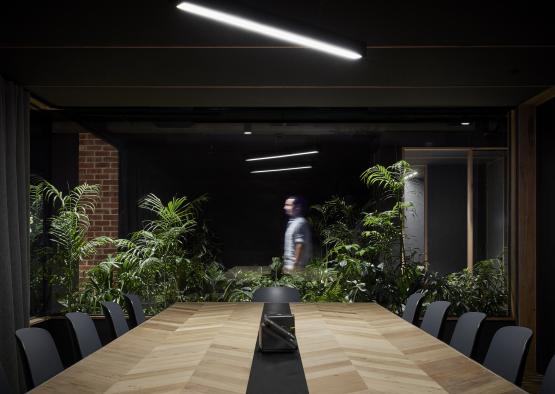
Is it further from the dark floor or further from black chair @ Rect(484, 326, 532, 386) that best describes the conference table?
the dark floor

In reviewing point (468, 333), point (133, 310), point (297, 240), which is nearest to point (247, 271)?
point (297, 240)

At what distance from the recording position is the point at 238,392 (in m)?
2.23

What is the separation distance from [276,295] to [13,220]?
242 cm

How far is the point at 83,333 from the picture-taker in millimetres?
3461

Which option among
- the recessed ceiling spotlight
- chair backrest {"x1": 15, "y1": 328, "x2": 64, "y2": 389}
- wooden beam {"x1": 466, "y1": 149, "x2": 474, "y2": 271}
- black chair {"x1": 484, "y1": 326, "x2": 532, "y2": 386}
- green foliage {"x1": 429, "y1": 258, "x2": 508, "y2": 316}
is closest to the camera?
chair backrest {"x1": 15, "y1": 328, "x2": 64, "y2": 389}

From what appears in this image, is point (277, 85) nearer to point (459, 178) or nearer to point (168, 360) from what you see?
point (459, 178)

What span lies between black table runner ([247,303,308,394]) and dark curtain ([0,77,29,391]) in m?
2.68

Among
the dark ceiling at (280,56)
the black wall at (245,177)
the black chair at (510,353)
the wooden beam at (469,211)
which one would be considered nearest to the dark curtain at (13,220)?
the dark ceiling at (280,56)

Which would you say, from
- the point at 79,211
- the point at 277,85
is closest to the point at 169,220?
the point at 79,211

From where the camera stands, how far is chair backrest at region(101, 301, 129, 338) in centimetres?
405

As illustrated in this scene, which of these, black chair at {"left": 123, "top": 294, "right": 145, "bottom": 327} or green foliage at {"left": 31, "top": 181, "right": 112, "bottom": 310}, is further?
green foliage at {"left": 31, "top": 181, "right": 112, "bottom": 310}

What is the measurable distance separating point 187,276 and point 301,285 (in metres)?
1.23

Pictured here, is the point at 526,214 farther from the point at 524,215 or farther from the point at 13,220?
the point at 13,220

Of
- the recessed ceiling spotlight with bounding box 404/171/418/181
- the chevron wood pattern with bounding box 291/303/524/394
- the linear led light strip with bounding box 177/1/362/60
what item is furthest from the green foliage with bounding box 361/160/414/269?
the linear led light strip with bounding box 177/1/362/60
